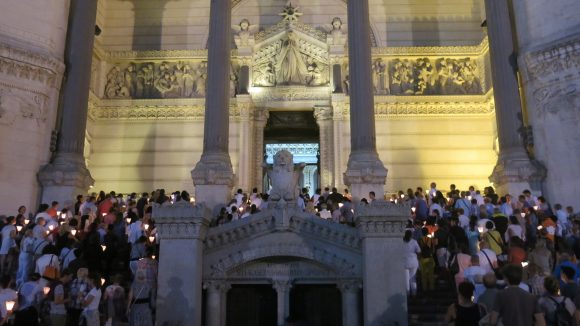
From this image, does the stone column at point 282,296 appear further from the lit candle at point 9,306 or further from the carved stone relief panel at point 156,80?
the carved stone relief panel at point 156,80

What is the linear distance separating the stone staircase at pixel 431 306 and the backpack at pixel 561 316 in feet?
11.7

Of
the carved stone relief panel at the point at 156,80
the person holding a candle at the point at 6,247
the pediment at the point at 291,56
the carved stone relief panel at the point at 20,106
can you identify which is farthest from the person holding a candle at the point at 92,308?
the carved stone relief panel at the point at 156,80

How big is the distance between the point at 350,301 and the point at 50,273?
21.3 feet

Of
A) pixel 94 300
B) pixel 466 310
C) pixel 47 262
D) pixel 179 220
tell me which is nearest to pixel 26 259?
pixel 47 262

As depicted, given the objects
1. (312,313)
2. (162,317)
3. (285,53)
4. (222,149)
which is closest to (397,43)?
(285,53)

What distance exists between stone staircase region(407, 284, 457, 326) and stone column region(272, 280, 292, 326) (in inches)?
111

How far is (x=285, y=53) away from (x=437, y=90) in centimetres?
830

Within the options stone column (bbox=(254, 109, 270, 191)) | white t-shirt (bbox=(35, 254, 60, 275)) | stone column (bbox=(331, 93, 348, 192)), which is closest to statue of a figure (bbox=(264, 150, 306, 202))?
white t-shirt (bbox=(35, 254, 60, 275))

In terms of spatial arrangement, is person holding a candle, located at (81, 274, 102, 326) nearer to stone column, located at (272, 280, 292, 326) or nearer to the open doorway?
stone column, located at (272, 280, 292, 326)

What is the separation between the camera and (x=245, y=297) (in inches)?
496

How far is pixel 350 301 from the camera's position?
11.9 metres

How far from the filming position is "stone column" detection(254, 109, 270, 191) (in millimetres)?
26594

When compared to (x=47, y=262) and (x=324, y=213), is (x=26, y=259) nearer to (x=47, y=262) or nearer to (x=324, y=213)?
(x=47, y=262)

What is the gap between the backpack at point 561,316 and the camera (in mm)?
7539
